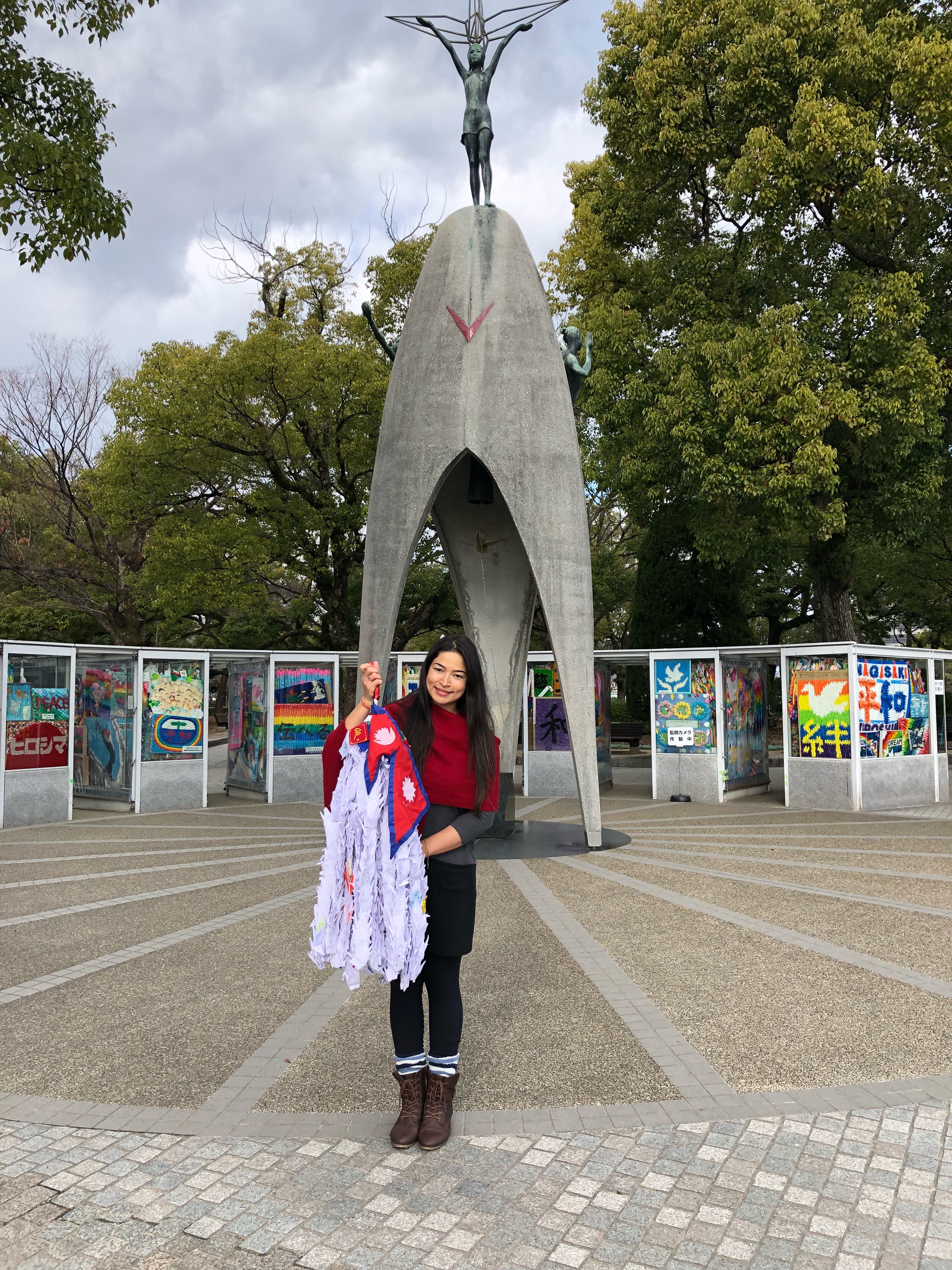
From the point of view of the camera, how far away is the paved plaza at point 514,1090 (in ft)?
8.63

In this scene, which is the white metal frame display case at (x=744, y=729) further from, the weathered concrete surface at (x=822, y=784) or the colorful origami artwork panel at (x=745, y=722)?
the weathered concrete surface at (x=822, y=784)

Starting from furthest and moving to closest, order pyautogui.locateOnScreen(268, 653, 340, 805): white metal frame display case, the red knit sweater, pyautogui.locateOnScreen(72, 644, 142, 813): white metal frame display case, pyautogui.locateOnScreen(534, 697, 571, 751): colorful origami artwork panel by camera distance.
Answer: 1. pyautogui.locateOnScreen(534, 697, 571, 751): colorful origami artwork panel
2. pyautogui.locateOnScreen(268, 653, 340, 805): white metal frame display case
3. pyautogui.locateOnScreen(72, 644, 142, 813): white metal frame display case
4. the red knit sweater

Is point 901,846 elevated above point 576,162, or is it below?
below

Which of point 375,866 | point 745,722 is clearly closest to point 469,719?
point 375,866

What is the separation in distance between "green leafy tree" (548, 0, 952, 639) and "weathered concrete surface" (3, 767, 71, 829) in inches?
412

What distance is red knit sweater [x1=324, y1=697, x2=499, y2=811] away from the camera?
3326 mm

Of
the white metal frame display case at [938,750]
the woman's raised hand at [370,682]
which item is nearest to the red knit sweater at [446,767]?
the woman's raised hand at [370,682]

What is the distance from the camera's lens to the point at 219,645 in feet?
85.2

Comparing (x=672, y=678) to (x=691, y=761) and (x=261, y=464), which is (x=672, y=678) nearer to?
(x=691, y=761)

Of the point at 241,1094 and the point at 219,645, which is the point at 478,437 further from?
the point at 219,645

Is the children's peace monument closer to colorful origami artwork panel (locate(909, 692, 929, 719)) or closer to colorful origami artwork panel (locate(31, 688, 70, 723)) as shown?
colorful origami artwork panel (locate(31, 688, 70, 723))

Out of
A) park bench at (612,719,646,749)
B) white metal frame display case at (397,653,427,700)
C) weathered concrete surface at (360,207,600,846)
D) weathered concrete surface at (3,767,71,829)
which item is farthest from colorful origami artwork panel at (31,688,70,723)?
park bench at (612,719,646,749)

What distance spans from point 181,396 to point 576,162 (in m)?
10.7

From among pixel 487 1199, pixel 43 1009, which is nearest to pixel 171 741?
pixel 43 1009
